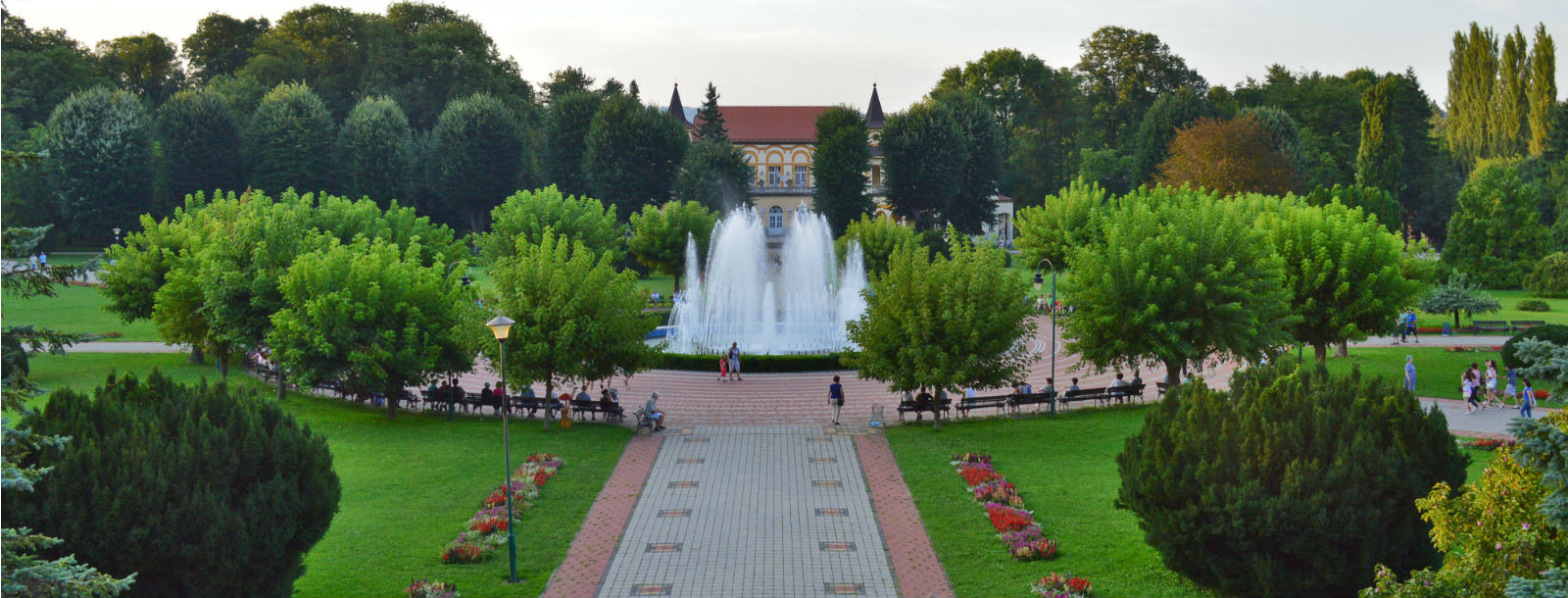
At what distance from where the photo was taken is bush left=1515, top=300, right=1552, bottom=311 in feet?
184

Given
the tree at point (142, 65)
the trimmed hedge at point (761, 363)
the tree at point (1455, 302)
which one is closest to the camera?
the trimmed hedge at point (761, 363)

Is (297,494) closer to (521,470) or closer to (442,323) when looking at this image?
(521,470)

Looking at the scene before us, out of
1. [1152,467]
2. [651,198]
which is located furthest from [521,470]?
[651,198]

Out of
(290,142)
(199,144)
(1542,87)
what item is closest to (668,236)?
(290,142)

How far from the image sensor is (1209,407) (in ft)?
57.4

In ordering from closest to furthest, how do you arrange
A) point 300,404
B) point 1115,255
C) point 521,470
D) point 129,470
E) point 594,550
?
point 129,470, point 594,550, point 521,470, point 1115,255, point 300,404

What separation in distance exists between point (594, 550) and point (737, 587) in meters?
3.04

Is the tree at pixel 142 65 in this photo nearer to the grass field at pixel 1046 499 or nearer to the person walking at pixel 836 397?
the person walking at pixel 836 397

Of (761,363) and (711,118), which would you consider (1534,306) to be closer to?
(761,363)

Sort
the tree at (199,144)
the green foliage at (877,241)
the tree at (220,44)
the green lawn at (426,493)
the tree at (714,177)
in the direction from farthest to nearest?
the tree at (220,44)
the tree at (199,144)
the tree at (714,177)
the green foliage at (877,241)
the green lawn at (426,493)

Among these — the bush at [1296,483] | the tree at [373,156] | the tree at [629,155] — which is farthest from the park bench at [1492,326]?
the tree at [373,156]

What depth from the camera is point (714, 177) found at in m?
73.1

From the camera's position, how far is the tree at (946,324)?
2961cm

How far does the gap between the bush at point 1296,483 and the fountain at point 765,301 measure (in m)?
25.9
